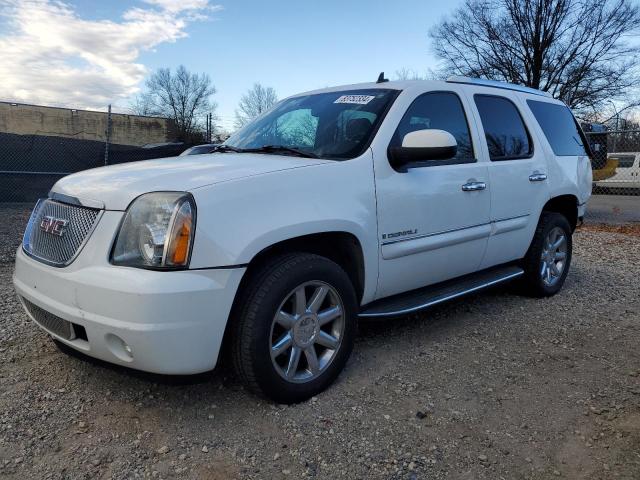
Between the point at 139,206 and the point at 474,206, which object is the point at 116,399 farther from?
the point at 474,206

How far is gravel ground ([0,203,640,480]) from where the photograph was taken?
7.71ft

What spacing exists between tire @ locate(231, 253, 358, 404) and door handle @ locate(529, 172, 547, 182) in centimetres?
231

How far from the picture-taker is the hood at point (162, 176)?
2.53 m

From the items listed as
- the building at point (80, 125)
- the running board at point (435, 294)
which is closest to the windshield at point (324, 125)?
the running board at point (435, 294)

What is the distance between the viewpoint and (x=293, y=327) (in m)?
2.78

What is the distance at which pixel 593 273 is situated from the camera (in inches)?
241

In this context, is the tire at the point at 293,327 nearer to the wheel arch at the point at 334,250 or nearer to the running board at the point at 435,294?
the wheel arch at the point at 334,250

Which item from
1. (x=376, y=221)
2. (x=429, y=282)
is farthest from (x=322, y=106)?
(x=429, y=282)

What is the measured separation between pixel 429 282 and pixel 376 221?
83cm

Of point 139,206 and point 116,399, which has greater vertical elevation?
point 139,206

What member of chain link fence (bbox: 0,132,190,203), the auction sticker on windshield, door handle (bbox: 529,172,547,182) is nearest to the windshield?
the auction sticker on windshield

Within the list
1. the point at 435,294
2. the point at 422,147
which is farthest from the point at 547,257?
the point at 422,147

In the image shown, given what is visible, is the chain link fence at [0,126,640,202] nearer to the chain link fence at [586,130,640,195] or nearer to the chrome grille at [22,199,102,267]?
the chrome grille at [22,199,102,267]

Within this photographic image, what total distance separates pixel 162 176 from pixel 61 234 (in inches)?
24.0
